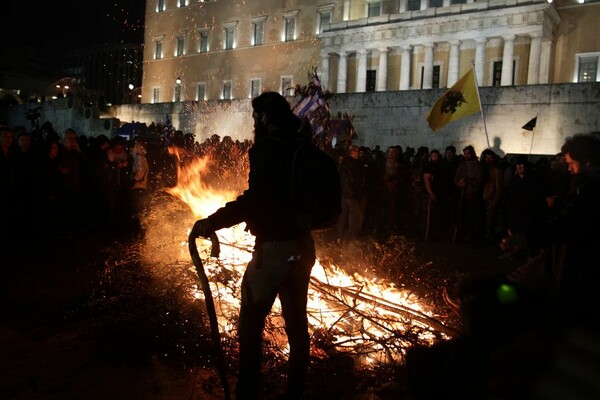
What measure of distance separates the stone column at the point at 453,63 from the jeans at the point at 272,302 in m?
35.9

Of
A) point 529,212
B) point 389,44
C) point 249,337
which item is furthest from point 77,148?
point 389,44

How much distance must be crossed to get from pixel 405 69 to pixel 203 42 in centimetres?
2700

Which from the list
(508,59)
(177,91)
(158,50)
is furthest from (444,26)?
(158,50)

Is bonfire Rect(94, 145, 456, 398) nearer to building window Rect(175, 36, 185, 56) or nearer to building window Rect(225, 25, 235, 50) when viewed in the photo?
building window Rect(225, 25, 235, 50)

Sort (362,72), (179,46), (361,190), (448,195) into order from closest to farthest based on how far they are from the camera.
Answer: (361,190)
(448,195)
(362,72)
(179,46)

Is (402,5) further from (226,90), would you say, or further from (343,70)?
(226,90)

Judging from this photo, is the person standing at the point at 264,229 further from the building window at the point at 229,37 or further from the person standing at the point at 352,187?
the building window at the point at 229,37

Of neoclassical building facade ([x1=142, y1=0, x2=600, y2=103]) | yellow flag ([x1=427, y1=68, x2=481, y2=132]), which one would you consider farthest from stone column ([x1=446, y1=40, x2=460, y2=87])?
yellow flag ([x1=427, y1=68, x2=481, y2=132])

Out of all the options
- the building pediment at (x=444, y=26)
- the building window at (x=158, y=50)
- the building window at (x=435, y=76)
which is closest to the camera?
the building pediment at (x=444, y=26)

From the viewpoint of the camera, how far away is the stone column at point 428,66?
37312 mm

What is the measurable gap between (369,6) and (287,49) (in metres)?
9.28

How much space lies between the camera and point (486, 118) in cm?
2236

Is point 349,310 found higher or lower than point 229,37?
lower

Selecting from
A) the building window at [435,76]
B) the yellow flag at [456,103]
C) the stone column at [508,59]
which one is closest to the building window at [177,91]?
the building window at [435,76]
